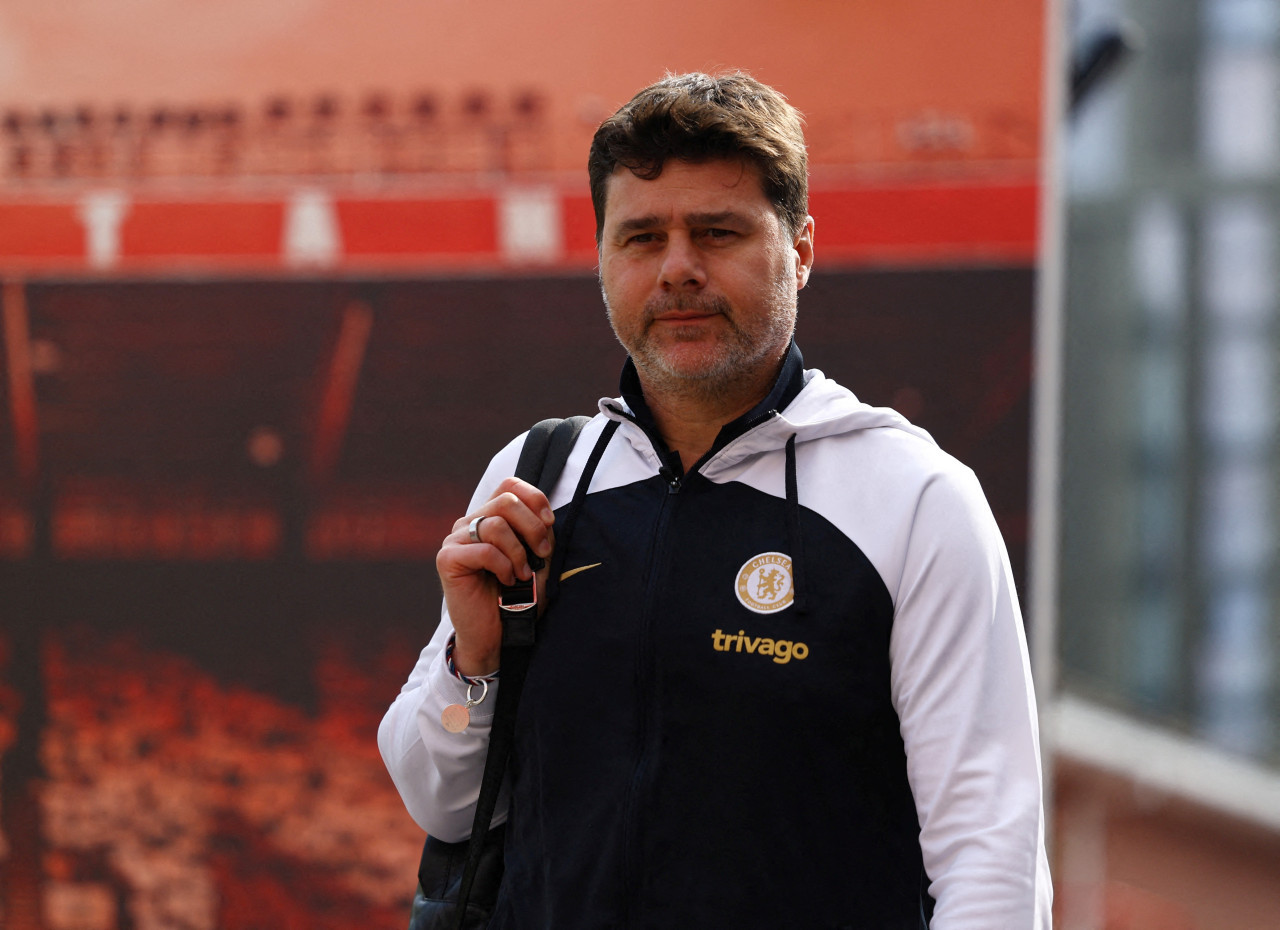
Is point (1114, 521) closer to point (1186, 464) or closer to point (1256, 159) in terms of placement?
point (1186, 464)

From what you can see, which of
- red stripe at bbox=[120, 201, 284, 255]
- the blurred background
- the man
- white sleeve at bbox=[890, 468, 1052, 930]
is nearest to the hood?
the man

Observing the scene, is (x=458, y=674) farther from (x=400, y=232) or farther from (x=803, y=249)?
(x=400, y=232)

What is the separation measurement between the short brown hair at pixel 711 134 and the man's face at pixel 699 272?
1 centimetres

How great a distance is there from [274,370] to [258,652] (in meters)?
0.75

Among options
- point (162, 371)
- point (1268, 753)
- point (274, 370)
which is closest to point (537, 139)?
point (274, 370)

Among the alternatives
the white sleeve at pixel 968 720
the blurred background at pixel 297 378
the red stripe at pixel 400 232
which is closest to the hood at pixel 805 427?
the white sleeve at pixel 968 720

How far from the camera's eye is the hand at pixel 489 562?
134 cm

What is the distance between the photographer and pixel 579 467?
1.46 meters

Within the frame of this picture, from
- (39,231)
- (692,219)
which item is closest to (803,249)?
(692,219)

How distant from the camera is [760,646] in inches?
48.3

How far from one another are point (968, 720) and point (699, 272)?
0.54m

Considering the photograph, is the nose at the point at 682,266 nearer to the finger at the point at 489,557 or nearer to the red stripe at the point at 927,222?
the finger at the point at 489,557

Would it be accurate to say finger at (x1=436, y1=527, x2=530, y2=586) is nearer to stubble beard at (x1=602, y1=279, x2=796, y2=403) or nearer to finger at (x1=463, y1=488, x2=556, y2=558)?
finger at (x1=463, y1=488, x2=556, y2=558)

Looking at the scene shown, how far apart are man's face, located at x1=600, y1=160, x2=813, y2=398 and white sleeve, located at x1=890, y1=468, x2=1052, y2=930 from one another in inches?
10.8
